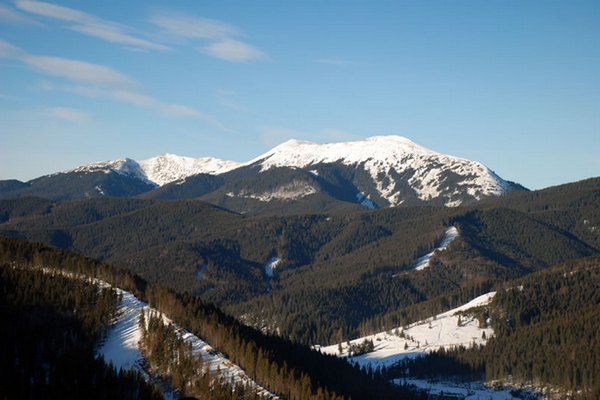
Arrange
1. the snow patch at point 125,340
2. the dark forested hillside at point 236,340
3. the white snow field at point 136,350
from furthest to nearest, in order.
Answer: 1. the dark forested hillside at point 236,340
2. the snow patch at point 125,340
3. the white snow field at point 136,350

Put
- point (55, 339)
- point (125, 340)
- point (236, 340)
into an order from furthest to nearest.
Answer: point (236, 340), point (125, 340), point (55, 339)

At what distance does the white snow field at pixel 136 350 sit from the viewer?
128 meters

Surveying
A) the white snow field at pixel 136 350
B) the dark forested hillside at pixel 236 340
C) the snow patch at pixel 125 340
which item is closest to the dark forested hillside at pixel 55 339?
the snow patch at pixel 125 340

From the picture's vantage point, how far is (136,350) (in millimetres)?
132250

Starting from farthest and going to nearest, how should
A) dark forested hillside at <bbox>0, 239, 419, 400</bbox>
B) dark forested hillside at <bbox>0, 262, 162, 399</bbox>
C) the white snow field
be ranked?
1. dark forested hillside at <bbox>0, 239, 419, 400</bbox>
2. the white snow field
3. dark forested hillside at <bbox>0, 262, 162, 399</bbox>

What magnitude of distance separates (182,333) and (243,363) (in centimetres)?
1369

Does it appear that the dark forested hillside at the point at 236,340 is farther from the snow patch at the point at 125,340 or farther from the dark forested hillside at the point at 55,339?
the snow patch at the point at 125,340

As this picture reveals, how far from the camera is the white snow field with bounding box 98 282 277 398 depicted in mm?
128000

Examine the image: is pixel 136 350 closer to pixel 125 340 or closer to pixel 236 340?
pixel 125 340

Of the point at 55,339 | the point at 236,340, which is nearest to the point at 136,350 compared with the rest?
the point at 55,339

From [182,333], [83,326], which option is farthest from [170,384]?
[83,326]

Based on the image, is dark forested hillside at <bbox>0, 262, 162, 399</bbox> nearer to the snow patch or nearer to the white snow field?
the snow patch

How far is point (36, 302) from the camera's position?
149750 millimetres

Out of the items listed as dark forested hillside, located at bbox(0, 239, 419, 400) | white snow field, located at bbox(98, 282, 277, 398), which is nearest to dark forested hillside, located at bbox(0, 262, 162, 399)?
white snow field, located at bbox(98, 282, 277, 398)
